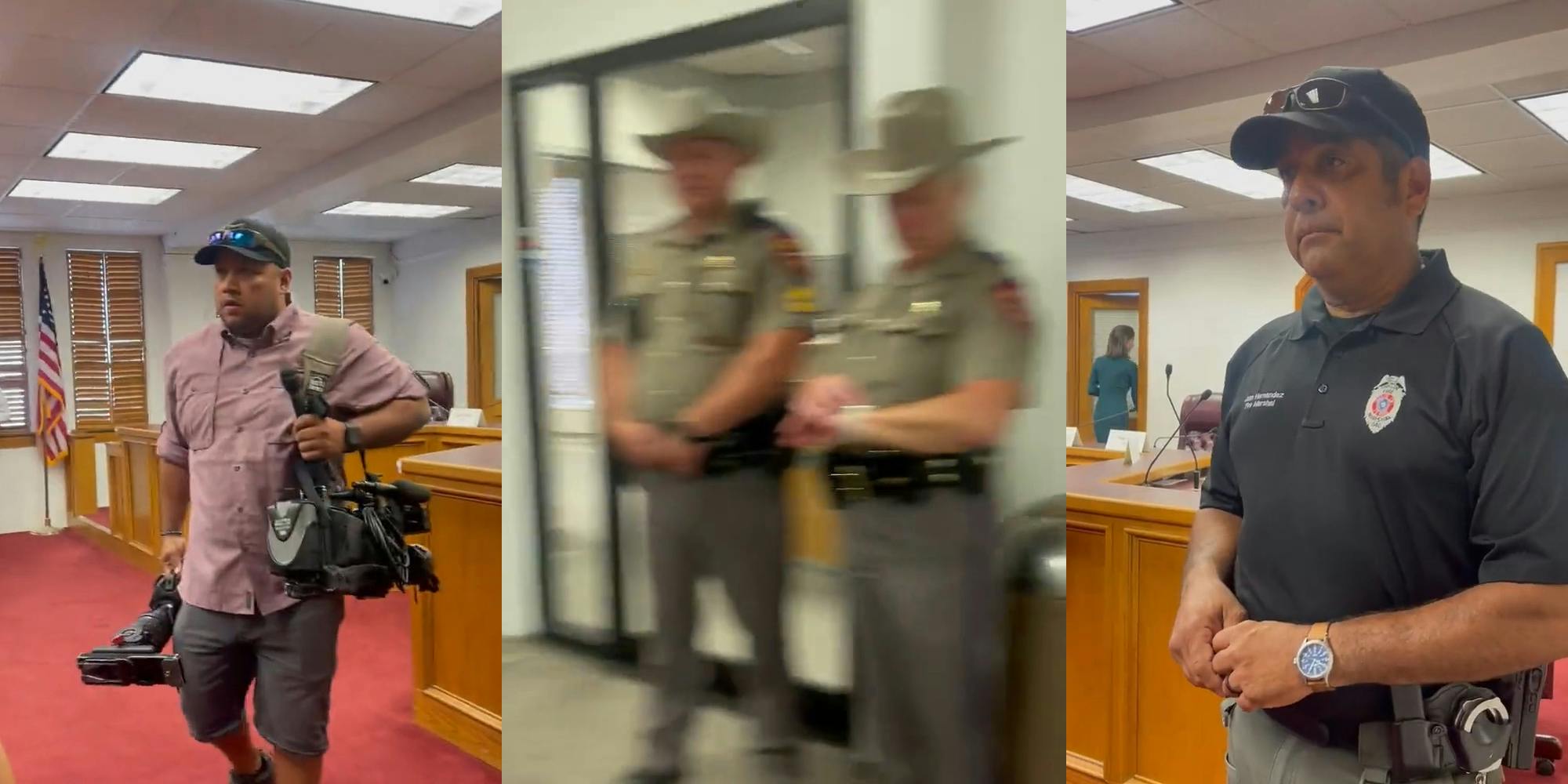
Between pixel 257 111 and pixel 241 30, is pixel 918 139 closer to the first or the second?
pixel 241 30

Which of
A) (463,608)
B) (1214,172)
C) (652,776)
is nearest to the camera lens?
(652,776)

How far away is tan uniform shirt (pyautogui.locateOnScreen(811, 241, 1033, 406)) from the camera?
0.34m

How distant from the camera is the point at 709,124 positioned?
42 centimetres

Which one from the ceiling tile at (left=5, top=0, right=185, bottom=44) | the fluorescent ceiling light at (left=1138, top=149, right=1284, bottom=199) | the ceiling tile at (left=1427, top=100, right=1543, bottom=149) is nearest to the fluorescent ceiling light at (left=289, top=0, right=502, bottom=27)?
the ceiling tile at (left=5, top=0, right=185, bottom=44)

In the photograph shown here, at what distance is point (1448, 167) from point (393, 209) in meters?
7.03

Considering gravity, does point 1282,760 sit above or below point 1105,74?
below

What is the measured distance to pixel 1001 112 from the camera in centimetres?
35

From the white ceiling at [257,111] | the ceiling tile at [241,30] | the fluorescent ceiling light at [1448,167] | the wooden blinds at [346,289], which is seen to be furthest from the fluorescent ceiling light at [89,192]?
the fluorescent ceiling light at [1448,167]

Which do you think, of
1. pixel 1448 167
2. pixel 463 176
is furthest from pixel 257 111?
pixel 1448 167

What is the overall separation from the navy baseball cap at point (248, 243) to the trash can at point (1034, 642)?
→ 68.2 inches

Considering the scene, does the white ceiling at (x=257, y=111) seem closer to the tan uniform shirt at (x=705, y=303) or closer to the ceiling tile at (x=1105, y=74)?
the tan uniform shirt at (x=705, y=303)

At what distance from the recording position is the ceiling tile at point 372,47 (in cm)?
330

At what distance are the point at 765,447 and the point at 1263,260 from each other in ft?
25.2

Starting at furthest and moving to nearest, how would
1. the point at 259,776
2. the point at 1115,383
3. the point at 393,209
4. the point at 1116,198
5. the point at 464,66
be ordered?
1. the point at 393,209
2. the point at 1116,198
3. the point at 1115,383
4. the point at 464,66
5. the point at 259,776
